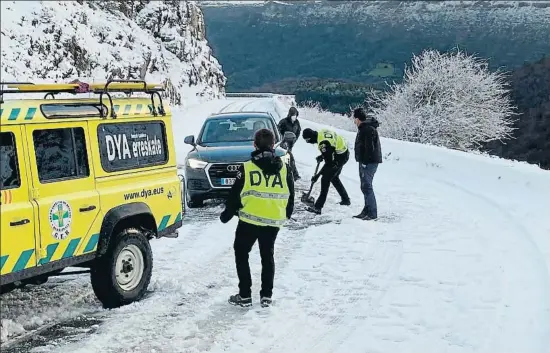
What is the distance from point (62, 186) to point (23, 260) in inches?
30.2

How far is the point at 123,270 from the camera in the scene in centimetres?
664

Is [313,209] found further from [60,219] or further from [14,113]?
[14,113]

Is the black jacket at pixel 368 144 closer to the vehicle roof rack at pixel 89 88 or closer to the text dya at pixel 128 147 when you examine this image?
the vehicle roof rack at pixel 89 88

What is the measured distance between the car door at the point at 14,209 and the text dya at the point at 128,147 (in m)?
1.19

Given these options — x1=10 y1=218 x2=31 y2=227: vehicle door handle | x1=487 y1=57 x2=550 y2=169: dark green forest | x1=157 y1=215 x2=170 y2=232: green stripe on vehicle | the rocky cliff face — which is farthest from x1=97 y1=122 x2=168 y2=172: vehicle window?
x1=487 y1=57 x2=550 y2=169: dark green forest

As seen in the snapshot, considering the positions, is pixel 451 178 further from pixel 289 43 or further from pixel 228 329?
pixel 289 43

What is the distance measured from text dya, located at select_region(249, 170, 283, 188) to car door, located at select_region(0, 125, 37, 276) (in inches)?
84.4

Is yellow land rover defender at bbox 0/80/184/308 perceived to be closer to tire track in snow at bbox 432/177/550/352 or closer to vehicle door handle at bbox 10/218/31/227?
vehicle door handle at bbox 10/218/31/227

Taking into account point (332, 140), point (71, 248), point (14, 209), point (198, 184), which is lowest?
point (198, 184)

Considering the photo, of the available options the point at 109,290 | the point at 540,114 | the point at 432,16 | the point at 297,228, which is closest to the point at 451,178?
the point at 297,228

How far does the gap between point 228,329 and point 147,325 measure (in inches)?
31.2

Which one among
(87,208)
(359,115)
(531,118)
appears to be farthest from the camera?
(531,118)

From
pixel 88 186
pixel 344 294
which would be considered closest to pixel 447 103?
pixel 344 294

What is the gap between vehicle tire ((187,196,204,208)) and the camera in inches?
464
